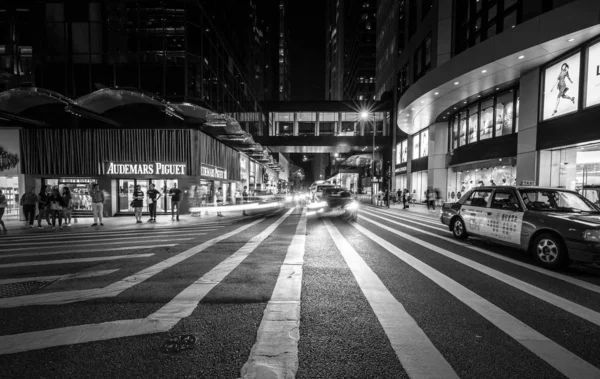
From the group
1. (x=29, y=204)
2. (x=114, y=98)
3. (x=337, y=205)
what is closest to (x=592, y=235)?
(x=337, y=205)

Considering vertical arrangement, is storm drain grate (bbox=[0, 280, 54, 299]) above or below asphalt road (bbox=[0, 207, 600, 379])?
below

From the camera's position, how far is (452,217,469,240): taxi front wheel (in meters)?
8.91

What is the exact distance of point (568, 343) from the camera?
9.43ft

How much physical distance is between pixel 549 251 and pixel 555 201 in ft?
5.69

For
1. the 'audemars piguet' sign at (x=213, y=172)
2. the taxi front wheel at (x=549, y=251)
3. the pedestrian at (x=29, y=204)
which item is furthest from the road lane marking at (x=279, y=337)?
the 'audemars piguet' sign at (x=213, y=172)

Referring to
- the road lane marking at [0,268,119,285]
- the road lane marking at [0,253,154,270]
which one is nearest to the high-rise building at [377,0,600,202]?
the road lane marking at [0,253,154,270]

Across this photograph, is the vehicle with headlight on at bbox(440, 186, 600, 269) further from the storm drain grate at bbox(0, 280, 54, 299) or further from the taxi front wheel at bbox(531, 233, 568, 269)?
the storm drain grate at bbox(0, 280, 54, 299)

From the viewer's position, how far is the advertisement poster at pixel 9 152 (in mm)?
17203

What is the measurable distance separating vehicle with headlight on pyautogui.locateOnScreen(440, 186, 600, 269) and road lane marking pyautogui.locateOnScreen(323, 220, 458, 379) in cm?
413

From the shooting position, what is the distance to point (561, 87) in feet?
48.9

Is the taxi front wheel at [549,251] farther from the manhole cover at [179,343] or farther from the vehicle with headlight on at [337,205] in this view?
the vehicle with headlight on at [337,205]

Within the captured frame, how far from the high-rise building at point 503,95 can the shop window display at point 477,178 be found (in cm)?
9

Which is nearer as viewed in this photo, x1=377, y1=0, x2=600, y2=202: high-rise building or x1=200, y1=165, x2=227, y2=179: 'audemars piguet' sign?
x1=377, y1=0, x2=600, y2=202: high-rise building

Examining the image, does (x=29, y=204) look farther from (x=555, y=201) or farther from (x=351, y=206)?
(x=555, y=201)
